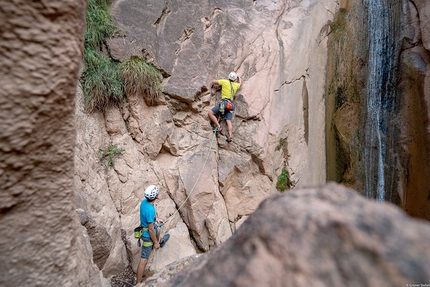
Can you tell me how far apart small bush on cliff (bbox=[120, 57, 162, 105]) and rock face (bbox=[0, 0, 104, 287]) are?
416 cm

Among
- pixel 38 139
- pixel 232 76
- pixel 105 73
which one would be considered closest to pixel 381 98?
pixel 232 76

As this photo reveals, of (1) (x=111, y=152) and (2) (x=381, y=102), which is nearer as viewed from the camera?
(1) (x=111, y=152)

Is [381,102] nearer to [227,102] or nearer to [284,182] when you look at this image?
[284,182]

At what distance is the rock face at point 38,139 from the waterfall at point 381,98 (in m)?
8.02

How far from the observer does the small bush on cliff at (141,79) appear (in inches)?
218

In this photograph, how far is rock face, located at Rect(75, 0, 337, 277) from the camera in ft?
17.5

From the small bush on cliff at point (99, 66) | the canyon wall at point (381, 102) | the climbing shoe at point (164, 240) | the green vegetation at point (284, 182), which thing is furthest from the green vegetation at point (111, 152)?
the canyon wall at point (381, 102)

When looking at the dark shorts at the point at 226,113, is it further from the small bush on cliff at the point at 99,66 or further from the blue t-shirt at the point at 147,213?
the blue t-shirt at the point at 147,213

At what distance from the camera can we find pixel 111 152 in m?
5.31

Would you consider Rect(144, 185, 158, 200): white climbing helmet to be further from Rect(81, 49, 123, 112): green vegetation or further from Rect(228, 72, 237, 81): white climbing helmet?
Rect(228, 72, 237, 81): white climbing helmet

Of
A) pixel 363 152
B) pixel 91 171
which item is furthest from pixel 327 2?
pixel 91 171

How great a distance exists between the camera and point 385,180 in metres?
7.27

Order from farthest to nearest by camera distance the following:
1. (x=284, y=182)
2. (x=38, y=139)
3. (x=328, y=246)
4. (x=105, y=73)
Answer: (x=284, y=182) < (x=105, y=73) < (x=38, y=139) < (x=328, y=246)

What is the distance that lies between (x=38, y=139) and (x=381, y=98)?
8435mm
